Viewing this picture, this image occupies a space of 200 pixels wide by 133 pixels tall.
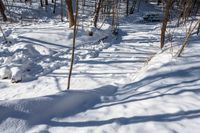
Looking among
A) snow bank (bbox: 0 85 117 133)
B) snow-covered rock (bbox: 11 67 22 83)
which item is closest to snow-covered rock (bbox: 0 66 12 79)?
snow-covered rock (bbox: 11 67 22 83)

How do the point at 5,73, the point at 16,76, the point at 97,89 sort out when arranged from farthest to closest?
1. the point at 5,73
2. the point at 16,76
3. the point at 97,89

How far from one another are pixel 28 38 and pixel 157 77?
23.3 feet

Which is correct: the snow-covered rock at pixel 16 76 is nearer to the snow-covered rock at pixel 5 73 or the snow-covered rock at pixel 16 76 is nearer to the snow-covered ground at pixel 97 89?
the snow-covered ground at pixel 97 89

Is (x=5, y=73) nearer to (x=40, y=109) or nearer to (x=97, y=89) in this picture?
(x=97, y=89)

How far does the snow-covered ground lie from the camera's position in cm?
396

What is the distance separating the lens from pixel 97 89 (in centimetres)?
583

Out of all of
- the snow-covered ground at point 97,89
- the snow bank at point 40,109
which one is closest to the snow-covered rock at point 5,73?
the snow-covered ground at point 97,89

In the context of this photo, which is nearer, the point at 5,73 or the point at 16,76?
the point at 16,76

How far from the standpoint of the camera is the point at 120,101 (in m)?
4.99

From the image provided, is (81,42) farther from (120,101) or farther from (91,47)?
(120,101)

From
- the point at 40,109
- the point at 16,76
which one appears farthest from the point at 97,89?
the point at 16,76

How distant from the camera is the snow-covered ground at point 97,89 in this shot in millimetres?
3957

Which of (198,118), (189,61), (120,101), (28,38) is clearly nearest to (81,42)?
(28,38)

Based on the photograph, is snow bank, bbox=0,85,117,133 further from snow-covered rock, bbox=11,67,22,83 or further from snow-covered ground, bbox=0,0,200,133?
snow-covered rock, bbox=11,67,22,83
